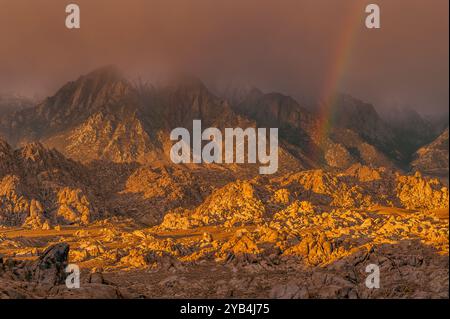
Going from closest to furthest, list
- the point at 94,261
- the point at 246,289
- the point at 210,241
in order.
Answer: the point at 246,289 → the point at 94,261 → the point at 210,241

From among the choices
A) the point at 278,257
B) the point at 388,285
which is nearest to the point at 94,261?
the point at 278,257

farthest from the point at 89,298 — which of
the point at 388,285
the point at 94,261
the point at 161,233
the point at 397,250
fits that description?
the point at 161,233

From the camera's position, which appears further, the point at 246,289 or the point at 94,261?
the point at 94,261

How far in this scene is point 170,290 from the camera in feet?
264

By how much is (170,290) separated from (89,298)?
2833 centimetres

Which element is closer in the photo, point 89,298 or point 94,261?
point 89,298
